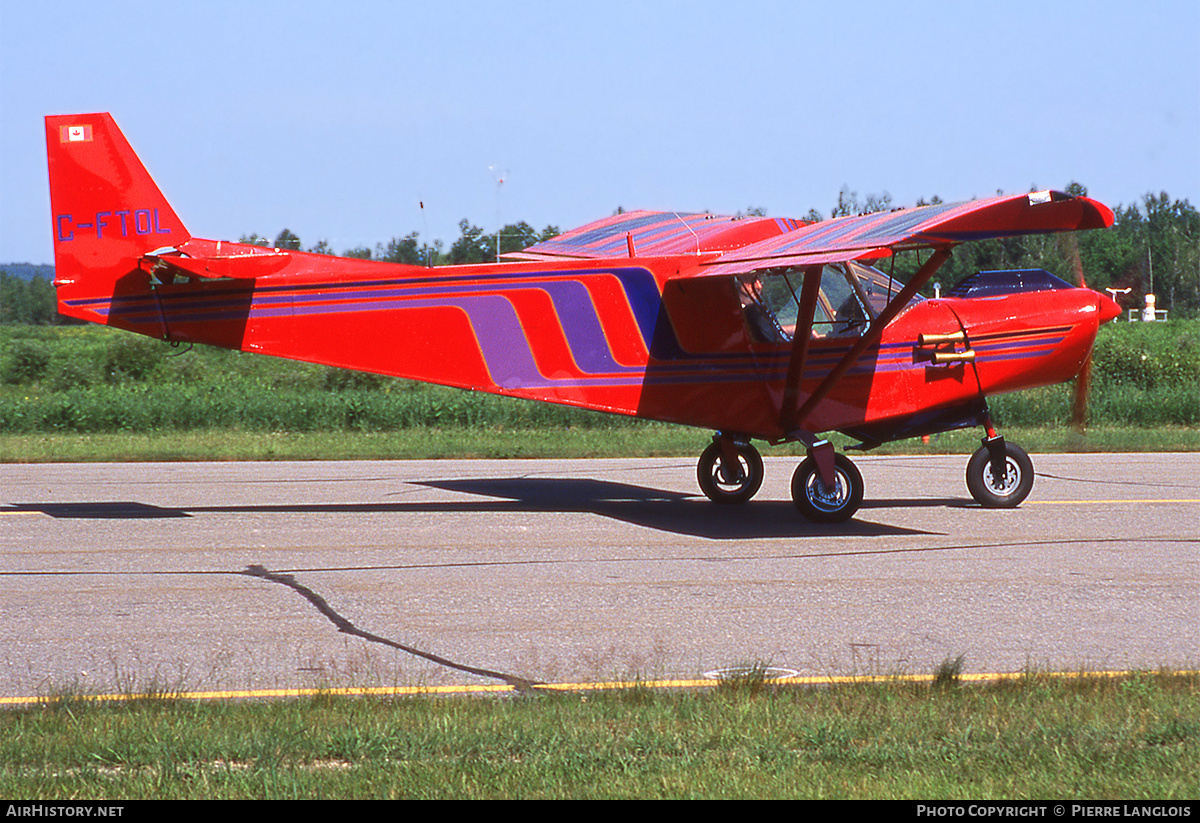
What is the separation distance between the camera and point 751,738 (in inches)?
202

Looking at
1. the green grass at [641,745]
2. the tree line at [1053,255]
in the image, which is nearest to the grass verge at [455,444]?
the tree line at [1053,255]

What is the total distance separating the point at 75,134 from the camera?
38.2 feet

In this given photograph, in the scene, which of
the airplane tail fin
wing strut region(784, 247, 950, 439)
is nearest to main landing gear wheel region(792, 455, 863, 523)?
wing strut region(784, 247, 950, 439)

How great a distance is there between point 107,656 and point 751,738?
3794 mm

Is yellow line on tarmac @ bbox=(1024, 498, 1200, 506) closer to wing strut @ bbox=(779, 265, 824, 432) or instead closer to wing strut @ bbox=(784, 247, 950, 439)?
wing strut @ bbox=(784, 247, 950, 439)

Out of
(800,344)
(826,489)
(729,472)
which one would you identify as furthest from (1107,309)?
(729,472)

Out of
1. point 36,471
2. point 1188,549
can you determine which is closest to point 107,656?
point 1188,549

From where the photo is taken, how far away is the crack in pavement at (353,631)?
6406 millimetres

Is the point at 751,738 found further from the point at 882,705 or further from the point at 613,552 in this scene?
the point at 613,552

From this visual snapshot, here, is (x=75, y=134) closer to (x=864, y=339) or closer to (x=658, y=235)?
(x=658, y=235)

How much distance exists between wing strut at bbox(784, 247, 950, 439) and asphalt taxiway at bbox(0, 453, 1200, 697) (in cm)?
112

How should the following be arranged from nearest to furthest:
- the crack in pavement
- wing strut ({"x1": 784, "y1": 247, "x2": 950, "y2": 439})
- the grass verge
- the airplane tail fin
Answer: the crack in pavement, wing strut ({"x1": 784, "y1": 247, "x2": 950, "y2": 439}), the airplane tail fin, the grass verge

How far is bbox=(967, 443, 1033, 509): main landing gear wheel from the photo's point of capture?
41.7 feet

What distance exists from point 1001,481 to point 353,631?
26.0 feet
